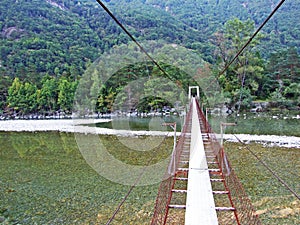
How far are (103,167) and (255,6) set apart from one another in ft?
132

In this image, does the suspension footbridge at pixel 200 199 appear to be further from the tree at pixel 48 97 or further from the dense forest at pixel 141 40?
the tree at pixel 48 97

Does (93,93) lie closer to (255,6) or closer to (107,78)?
(107,78)

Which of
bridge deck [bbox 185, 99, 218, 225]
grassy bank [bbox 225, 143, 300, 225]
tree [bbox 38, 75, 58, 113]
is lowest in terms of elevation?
grassy bank [bbox 225, 143, 300, 225]

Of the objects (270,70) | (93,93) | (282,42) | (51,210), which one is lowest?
(51,210)

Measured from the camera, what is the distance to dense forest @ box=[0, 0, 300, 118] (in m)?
16.2

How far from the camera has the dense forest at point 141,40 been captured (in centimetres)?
1616

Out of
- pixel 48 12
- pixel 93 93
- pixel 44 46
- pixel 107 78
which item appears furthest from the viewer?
pixel 48 12

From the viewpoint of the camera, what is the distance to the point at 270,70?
53.2 ft

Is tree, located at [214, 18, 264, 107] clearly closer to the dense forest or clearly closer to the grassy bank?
the dense forest

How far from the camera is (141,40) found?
28828 millimetres

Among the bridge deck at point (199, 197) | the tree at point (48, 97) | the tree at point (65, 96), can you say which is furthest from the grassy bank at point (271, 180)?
the tree at point (48, 97)

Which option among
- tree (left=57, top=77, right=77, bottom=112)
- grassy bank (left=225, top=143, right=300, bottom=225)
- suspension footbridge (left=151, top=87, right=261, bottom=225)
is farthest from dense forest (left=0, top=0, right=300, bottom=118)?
suspension footbridge (left=151, top=87, right=261, bottom=225)

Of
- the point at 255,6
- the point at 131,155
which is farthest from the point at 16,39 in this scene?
the point at 131,155

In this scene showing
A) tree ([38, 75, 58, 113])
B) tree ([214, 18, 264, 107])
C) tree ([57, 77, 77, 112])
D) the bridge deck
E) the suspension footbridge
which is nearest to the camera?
the bridge deck
